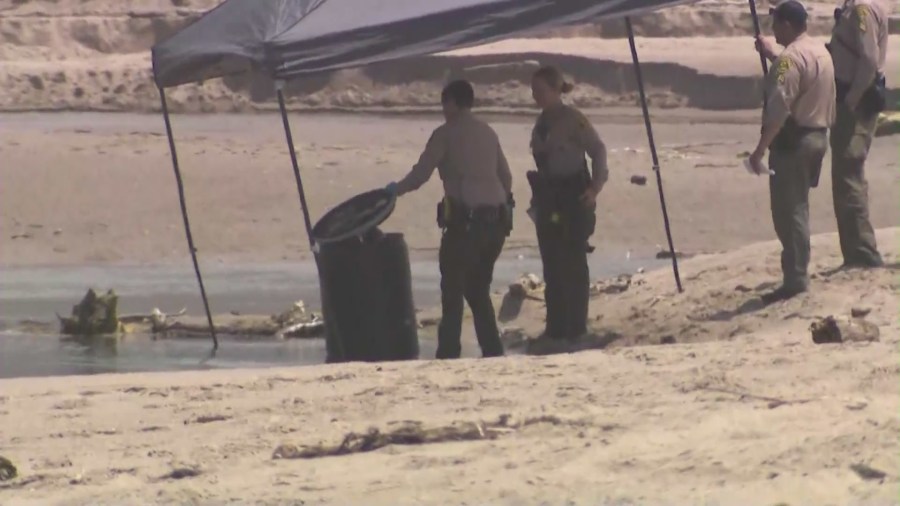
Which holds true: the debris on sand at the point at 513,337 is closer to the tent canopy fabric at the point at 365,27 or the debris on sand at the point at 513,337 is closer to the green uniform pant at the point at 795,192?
the green uniform pant at the point at 795,192

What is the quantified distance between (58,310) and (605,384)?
6.32 meters

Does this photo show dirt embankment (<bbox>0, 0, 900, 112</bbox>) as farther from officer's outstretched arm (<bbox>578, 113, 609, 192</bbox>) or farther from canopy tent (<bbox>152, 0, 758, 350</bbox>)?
canopy tent (<bbox>152, 0, 758, 350</bbox>)

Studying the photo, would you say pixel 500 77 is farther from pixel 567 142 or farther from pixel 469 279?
pixel 469 279

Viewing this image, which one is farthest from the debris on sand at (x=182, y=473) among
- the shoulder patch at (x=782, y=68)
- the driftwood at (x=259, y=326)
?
the driftwood at (x=259, y=326)

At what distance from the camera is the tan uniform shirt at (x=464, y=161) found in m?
9.41

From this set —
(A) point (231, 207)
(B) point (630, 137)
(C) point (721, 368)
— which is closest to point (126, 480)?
(C) point (721, 368)

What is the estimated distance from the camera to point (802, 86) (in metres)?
9.55

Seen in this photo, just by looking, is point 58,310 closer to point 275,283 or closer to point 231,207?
point 275,283

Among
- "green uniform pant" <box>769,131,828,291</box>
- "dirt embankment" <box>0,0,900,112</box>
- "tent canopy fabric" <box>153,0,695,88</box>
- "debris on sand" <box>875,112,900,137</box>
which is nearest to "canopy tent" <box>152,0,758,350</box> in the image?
"tent canopy fabric" <box>153,0,695,88</box>

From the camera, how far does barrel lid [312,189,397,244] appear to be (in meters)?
9.63

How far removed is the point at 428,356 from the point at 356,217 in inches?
47.3

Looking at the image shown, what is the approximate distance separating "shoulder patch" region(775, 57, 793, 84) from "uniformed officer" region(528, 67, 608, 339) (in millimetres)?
972

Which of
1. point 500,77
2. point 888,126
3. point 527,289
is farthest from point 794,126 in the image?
point 500,77

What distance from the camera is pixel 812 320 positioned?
31.1ft
